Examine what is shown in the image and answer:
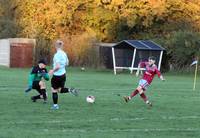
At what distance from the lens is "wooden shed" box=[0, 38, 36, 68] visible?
54.9 m

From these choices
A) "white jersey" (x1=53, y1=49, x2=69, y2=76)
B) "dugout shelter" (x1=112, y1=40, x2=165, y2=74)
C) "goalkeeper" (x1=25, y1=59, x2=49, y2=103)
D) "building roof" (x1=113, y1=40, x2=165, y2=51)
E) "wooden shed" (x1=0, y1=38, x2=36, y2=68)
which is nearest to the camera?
"white jersey" (x1=53, y1=49, x2=69, y2=76)

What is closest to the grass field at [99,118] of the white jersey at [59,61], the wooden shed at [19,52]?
the white jersey at [59,61]

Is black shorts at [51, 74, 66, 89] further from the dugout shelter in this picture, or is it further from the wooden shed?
the wooden shed

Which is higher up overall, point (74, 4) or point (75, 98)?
point (74, 4)

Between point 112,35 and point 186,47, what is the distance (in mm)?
11909

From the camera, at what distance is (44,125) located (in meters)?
12.4

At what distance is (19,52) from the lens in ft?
181

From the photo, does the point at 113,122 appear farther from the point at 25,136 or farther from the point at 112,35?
the point at 112,35

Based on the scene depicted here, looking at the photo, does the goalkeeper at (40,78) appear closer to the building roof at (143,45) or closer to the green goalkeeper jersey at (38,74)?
the green goalkeeper jersey at (38,74)

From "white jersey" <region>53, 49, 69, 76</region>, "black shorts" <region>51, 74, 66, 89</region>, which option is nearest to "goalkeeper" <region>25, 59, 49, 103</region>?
"black shorts" <region>51, 74, 66, 89</region>

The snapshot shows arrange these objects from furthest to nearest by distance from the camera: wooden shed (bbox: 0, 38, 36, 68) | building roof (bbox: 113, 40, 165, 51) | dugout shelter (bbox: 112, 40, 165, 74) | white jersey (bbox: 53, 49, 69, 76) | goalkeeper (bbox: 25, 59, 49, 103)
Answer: wooden shed (bbox: 0, 38, 36, 68) < dugout shelter (bbox: 112, 40, 165, 74) < building roof (bbox: 113, 40, 165, 51) < goalkeeper (bbox: 25, 59, 49, 103) < white jersey (bbox: 53, 49, 69, 76)

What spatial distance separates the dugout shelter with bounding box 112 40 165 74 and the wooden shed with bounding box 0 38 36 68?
9946mm

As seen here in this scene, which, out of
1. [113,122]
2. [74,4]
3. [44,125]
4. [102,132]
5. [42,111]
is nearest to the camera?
[102,132]

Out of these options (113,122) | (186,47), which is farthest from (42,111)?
(186,47)
